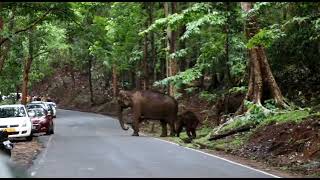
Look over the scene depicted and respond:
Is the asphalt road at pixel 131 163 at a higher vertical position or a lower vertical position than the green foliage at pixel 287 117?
lower

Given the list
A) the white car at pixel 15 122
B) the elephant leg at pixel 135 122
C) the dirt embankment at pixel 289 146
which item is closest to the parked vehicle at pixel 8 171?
the dirt embankment at pixel 289 146

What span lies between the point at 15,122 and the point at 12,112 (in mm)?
948

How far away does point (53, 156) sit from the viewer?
62.9ft

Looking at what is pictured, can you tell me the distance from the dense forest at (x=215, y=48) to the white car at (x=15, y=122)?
119 inches

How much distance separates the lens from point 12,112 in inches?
1005

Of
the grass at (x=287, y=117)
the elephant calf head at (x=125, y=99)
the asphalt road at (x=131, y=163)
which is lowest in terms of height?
the asphalt road at (x=131, y=163)

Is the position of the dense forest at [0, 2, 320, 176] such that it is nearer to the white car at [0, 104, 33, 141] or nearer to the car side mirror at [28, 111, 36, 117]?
the car side mirror at [28, 111, 36, 117]

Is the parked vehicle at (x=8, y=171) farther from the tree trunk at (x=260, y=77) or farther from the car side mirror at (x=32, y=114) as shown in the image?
the car side mirror at (x=32, y=114)

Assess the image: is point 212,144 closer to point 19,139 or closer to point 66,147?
point 66,147

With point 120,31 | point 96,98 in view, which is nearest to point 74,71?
point 96,98

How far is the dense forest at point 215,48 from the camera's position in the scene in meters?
20.9

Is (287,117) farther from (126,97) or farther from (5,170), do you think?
(5,170)

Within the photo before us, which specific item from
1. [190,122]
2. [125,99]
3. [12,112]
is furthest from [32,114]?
[190,122]

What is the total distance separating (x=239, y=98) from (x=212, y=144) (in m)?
9.82
